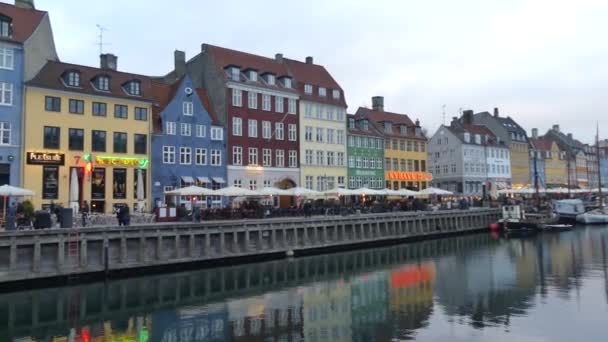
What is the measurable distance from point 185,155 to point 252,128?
831 cm

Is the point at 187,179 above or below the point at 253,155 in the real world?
below

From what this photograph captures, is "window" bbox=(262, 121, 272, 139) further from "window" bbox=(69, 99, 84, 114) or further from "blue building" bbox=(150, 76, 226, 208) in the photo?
"window" bbox=(69, 99, 84, 114)

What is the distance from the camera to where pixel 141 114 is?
46.0 metres

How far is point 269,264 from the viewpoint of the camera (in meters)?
34.8

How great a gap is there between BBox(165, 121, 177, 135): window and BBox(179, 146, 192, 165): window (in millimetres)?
1569

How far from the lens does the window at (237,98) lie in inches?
2082

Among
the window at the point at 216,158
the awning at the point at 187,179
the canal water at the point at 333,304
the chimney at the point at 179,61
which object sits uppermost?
the chimney at the point at 179,61

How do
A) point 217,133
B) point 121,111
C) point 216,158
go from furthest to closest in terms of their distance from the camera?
point 217,133 < point 216,158 < point 121,111

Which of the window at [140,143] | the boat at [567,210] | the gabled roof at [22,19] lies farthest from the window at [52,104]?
the boat at [567,210]

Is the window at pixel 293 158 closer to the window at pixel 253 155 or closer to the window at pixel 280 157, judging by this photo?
the window at pixel 280 157

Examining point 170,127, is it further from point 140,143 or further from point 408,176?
point 408,176

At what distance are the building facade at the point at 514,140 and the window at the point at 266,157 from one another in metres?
53.1

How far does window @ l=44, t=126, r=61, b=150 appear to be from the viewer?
40.4 meters

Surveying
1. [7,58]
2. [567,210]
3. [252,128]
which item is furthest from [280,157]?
[567,210]
